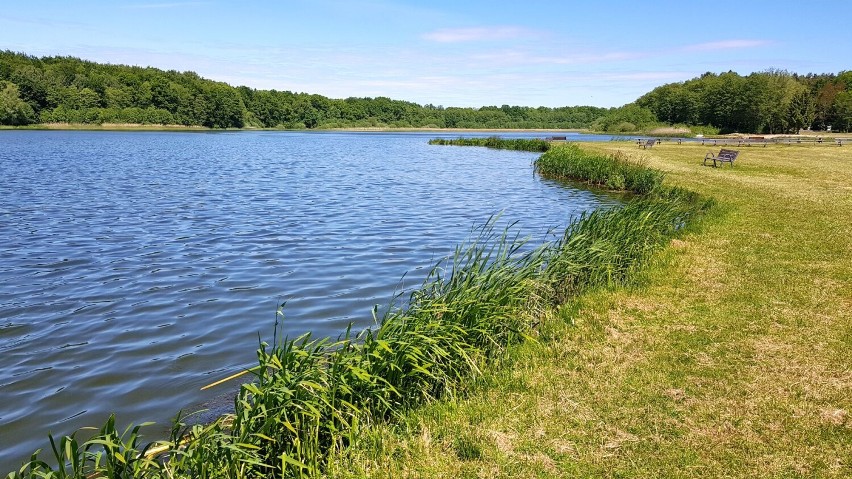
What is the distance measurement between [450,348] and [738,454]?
3.07m

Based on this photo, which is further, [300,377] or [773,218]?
[773,218]

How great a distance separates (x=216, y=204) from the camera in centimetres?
2262

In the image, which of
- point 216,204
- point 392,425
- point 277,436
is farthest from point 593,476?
point 216,204

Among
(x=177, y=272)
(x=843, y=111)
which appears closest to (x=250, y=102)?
(x=843, y=111)

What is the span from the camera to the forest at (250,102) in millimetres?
101500

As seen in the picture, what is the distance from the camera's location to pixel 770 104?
9856 cm

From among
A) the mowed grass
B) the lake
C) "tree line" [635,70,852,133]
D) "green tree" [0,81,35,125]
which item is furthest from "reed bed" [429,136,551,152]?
"green tree" [0,81,35,125]

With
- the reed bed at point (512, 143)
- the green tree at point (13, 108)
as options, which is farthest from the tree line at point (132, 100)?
the reed bed at point (512, 143)

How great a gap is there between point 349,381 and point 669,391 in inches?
128

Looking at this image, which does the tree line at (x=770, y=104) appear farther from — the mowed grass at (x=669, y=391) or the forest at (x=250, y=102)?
the mowed grass at (x=669, y=391)

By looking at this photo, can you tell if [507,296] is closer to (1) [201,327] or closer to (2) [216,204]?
(1) [201,327]

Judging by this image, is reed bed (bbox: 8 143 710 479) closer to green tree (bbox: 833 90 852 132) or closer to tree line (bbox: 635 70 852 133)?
tree line (bbox: 635 70 852 133)

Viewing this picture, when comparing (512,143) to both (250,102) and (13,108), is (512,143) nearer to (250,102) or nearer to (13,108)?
(13,108)

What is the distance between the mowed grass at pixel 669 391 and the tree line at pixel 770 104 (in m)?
104
